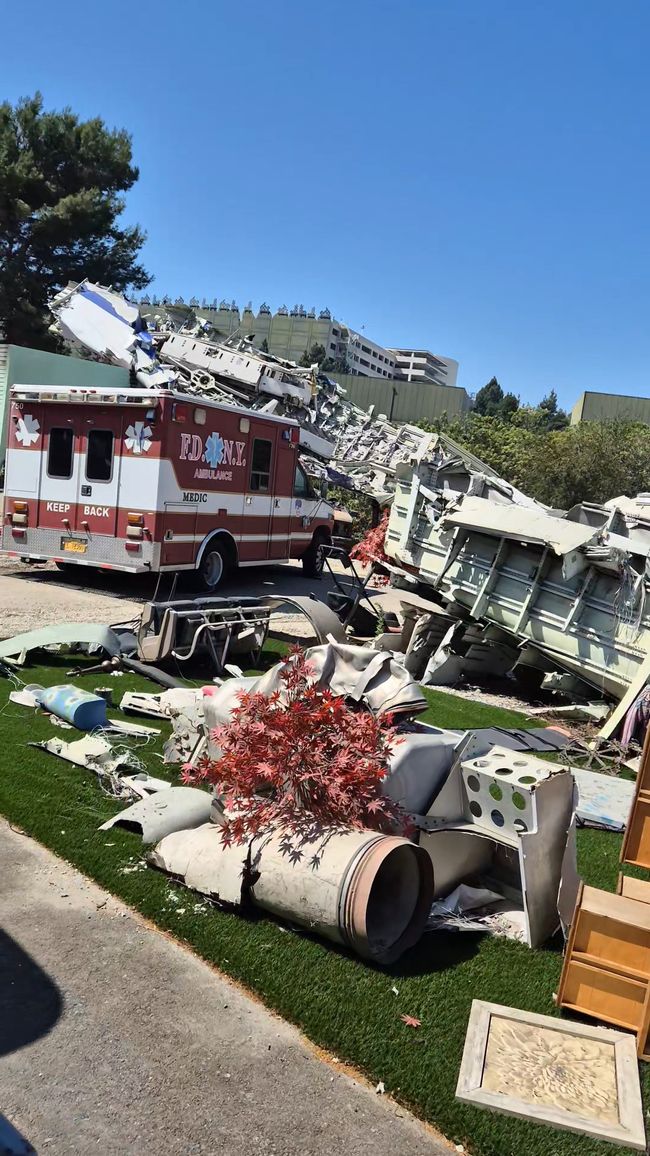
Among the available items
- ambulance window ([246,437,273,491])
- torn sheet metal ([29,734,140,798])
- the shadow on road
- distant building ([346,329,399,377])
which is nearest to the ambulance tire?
ambulance window ([246,437,273,491])

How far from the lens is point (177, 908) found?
420cm

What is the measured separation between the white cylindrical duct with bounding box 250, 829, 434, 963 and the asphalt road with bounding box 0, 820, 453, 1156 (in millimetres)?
448

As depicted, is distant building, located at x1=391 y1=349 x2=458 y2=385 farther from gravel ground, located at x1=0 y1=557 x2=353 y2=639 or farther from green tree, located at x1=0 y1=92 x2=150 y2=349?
gravel ground, located at x1=0 y1=557 x2=353 y2=639

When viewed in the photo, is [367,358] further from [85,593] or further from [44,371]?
[85,593]

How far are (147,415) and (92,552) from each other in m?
2.04

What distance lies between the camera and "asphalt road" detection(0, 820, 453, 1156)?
2838 mm

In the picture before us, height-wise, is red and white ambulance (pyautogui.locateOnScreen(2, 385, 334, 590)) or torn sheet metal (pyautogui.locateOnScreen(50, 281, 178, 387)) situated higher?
torn sheet metal (pyautogui.locateOnScreen(50, 281, 178, 387))

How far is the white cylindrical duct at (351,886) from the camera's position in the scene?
12.3 ft

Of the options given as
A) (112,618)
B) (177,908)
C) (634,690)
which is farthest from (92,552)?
Result: (177,908)

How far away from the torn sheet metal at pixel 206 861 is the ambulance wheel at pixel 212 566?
341 inches

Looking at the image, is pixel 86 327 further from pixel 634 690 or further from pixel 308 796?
pixel 308 796

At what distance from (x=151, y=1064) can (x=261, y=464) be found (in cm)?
1167

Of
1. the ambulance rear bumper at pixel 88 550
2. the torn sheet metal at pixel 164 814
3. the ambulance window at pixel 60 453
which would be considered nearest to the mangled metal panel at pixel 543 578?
the ambulance rear bumper at pixel 88 550

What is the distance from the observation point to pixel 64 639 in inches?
317
